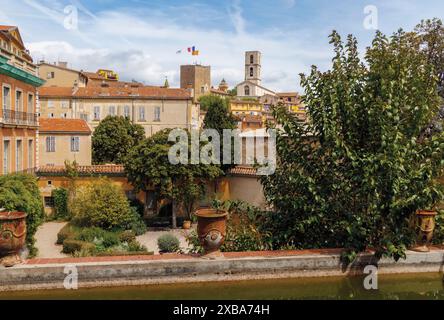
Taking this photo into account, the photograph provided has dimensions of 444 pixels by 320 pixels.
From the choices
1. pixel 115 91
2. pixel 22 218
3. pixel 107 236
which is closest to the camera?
pixel 22 218

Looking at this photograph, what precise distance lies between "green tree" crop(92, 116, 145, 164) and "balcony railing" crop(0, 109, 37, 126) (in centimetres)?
1416

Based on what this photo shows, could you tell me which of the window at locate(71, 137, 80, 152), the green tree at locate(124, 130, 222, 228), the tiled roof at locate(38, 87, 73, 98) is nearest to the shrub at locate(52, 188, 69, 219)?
the green tree at locate(124, 130, 222, 228)

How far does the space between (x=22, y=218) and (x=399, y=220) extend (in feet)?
25.4

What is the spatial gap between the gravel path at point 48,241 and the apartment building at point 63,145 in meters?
6.71

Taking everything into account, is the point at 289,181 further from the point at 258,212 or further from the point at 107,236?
the point at 107,236

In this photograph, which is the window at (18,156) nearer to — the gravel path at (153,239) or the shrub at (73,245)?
the shrub at (73,245)

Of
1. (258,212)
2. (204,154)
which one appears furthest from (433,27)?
(258,212)

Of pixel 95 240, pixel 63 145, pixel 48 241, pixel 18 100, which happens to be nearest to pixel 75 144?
pixel 63 145

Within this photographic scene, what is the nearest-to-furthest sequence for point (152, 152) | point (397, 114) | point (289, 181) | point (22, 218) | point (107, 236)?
point (22, 218), point (397, 114), point (289, 181), point (107, 236), point (152, 152)

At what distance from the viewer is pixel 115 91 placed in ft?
158

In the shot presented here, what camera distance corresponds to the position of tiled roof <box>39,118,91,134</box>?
3184cm

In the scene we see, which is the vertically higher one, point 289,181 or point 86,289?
point 289,181

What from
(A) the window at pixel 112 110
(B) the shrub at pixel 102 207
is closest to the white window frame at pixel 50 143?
(B) the shrub at pixel 102 207

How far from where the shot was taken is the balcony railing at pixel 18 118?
21016 mm
